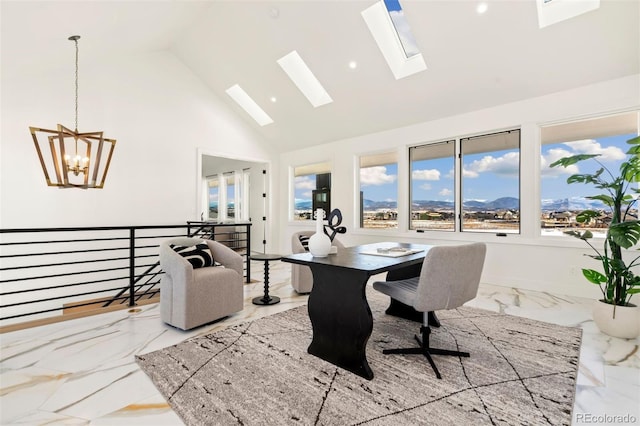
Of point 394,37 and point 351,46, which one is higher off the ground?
point 394,37

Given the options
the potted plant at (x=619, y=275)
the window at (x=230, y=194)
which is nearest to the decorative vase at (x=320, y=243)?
the potted plant at (x=619, y=275)

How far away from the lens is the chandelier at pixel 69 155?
3.87 metres

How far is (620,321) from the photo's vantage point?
2.57m

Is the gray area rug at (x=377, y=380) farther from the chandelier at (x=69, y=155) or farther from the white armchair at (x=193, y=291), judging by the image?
the chandelier at (x=69, y=155)

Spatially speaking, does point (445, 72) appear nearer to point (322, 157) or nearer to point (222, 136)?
point (322, 157)

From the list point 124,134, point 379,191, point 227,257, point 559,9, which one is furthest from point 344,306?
point 124,134

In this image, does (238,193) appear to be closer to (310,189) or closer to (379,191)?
(310,189)

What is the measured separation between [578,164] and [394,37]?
2899 mm

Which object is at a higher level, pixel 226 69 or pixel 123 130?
pixel 226 69

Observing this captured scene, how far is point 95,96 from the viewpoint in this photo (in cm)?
480

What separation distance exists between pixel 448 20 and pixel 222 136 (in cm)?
453

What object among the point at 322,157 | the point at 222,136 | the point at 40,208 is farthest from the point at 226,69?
the point at 40,208

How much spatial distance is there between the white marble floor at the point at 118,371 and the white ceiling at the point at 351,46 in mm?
2798

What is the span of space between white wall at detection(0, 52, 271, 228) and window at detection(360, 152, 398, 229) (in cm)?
275
